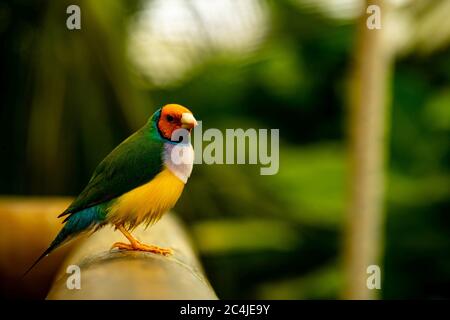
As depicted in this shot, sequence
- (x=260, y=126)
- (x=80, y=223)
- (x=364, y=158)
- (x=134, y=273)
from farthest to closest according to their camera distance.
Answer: (x=260, y=126) → (x=364, y=158) → (x=80, y=223) → (x=134, y=273)

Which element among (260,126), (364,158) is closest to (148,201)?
(364,158)

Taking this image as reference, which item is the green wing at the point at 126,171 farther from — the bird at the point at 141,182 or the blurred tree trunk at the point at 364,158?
the blurred tree trunk at the point at 364,158

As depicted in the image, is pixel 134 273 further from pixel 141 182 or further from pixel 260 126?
pixel 260 126

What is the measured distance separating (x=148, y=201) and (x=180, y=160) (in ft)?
0.14

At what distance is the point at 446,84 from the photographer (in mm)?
3113

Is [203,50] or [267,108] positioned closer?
[203,50]

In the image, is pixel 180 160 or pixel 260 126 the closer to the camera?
pixel 180 160

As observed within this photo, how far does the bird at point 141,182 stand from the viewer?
0.67 metres

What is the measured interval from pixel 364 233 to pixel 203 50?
60 centimetres

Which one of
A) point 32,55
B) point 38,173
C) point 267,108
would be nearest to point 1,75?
point 32,55

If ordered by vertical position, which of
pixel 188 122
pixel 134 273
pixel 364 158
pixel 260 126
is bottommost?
pixel 134 273

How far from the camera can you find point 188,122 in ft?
2.14

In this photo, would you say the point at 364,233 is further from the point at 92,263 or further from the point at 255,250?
the point at 92,263

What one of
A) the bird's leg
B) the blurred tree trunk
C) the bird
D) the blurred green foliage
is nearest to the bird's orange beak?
the bird
